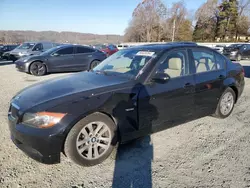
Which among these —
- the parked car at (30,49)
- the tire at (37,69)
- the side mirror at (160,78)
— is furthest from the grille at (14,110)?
the parked car at (30,49)

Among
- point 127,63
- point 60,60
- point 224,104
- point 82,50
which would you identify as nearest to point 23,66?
point 60,60

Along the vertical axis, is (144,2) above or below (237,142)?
above

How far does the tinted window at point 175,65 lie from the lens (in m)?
→ 3.28

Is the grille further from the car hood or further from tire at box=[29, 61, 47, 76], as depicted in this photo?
tire at box=[29, 61, 47, 76]

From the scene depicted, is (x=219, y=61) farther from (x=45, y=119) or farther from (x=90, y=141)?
(x=45, y=119)

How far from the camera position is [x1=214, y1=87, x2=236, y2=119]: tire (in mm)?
4099

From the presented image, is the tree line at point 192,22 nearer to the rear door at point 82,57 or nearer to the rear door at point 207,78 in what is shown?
the rear door at point 82,57

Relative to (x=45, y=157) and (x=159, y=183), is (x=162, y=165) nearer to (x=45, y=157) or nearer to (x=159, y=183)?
(x=159, y=183)

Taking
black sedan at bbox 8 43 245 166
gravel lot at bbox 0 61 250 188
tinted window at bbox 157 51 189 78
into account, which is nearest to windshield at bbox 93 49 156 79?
black sedan at bbox 8 43 245 166

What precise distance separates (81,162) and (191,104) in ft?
6.72

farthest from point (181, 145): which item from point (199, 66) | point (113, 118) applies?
point (199, 66)

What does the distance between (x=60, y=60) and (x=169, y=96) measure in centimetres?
801

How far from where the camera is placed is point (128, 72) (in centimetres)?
326

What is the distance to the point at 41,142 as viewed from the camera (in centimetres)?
235
